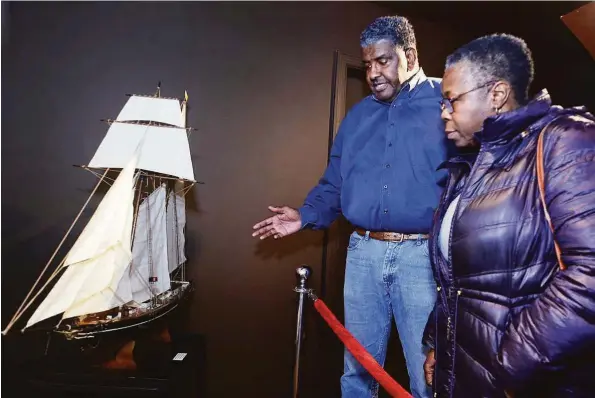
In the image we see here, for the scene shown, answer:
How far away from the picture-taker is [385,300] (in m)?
1.84

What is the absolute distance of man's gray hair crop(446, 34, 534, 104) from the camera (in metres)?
1.13

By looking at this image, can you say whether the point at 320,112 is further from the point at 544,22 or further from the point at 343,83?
the point at 544,22

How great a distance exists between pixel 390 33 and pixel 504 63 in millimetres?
841

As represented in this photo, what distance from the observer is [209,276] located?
284 centimetres

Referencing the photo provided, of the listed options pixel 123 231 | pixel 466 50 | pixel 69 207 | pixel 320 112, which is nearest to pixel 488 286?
pixel 466 50

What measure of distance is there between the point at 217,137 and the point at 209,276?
98cm

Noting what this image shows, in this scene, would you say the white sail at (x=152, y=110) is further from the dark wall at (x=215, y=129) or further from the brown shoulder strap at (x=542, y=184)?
the brown shoulder strap at (x=542, y=184)

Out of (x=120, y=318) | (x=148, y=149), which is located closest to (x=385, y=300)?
(x=120, y=318)

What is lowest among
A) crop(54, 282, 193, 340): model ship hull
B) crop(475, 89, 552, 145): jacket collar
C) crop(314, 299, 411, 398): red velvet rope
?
crop(54, 282, 193, 340): model ship hull

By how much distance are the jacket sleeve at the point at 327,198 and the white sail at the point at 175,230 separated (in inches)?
35.5

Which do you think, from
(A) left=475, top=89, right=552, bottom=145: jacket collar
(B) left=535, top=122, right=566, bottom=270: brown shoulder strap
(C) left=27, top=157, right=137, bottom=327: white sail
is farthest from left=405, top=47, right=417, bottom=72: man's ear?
(C) left=27, top=157, right=137, bottom=327: white sail

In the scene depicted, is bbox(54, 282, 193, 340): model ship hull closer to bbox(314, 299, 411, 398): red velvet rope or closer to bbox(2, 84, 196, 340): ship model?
bbox(2, 84, 196, 340): ship model

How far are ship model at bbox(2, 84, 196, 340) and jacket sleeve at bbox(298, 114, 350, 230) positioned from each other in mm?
742

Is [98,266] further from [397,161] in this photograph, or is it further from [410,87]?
[410,87]
